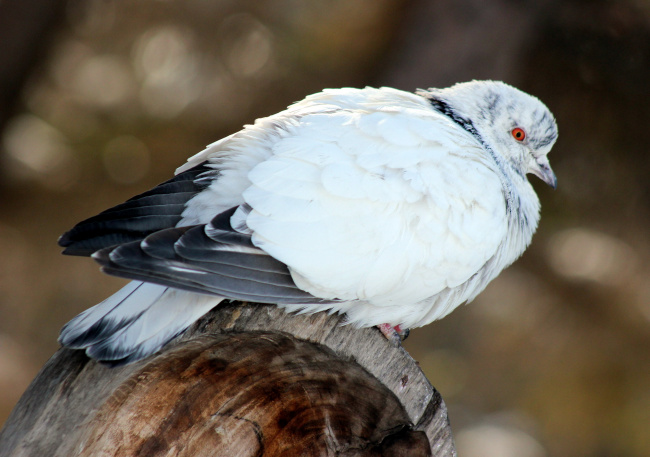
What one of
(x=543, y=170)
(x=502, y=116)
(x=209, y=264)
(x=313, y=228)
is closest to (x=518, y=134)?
(x=502, y=116)

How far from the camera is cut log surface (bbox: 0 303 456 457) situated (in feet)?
6.51

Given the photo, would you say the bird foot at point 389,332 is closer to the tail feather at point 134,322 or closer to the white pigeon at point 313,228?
the white pigeon at point 313,228

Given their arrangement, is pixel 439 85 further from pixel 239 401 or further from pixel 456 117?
pixel 239 401

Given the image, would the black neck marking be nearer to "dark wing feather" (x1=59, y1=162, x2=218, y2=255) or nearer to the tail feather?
"dark wing feather" (x1=59, y1=162, x2=218, y2=255)

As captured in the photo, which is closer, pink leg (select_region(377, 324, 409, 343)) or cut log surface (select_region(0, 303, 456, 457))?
cut log surface (select_region(0, 303, 456, 457))

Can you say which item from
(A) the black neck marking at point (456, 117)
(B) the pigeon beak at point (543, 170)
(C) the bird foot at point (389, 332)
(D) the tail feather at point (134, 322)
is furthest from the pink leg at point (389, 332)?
(B) the pigeon beak at point (543, 170)

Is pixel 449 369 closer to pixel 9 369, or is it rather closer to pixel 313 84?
pixel 313 84

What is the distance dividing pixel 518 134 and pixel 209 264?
6.55 ft

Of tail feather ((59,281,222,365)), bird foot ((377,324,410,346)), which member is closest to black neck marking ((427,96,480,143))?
bird foot ((377,324,410,346))

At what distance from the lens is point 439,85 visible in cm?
613

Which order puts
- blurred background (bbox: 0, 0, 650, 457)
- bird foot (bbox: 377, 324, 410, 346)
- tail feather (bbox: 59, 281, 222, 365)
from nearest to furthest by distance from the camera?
tail feather (bbox: 59, 281, 222, 365) < bird foot (bbox: 377, 324, 410, 346) < blurred background (bbox: 0, 0, 650, 457)

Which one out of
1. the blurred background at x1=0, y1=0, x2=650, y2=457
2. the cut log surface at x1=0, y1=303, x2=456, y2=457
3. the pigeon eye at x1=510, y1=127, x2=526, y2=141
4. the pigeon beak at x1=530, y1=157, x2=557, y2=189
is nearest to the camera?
the cut log surface at x1=0, y1=303, x2=456, y2=457

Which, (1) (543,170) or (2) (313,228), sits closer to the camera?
(2) (313,228)

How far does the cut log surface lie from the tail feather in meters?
0.06
